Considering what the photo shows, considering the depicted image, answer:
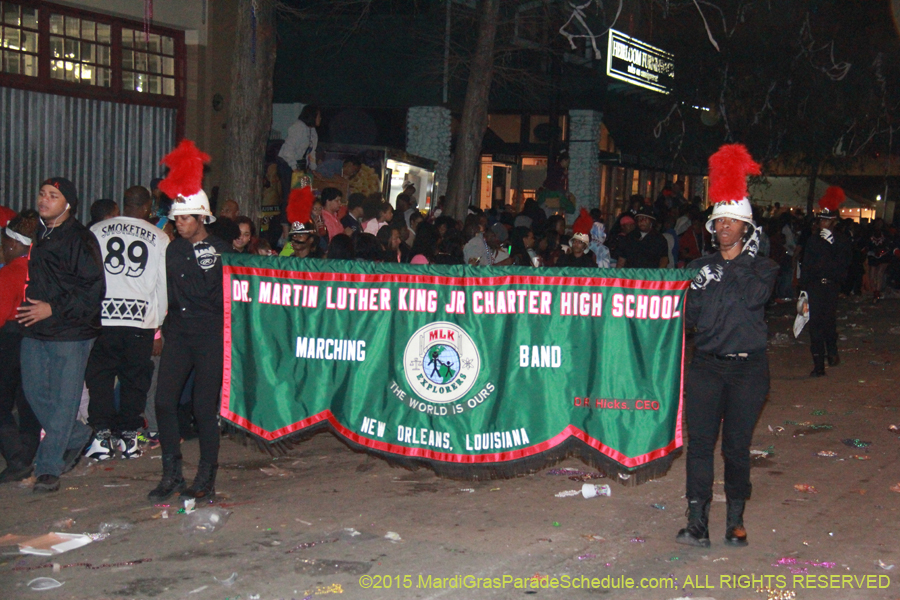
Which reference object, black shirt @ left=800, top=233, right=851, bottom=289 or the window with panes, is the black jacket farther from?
black shirt @ left=800, top=233, right=851, bottom=289

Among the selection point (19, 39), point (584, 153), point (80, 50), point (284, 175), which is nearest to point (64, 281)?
point (19, 39)

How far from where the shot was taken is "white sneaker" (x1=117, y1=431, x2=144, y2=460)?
8031 millimetres

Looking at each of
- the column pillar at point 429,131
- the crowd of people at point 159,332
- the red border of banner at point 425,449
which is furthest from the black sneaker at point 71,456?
the column pillar at point 429,131

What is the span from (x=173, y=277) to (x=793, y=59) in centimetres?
2675

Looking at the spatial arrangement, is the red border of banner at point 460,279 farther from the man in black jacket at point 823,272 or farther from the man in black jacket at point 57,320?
the man in black jacket at point 823,272

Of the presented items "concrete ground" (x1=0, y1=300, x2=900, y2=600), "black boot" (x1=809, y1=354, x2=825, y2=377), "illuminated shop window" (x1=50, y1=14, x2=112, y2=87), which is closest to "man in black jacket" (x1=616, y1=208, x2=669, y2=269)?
"black boot" (x1=809, y1=354, x2=825, y2=377)

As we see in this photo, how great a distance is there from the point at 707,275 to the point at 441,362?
2018mm

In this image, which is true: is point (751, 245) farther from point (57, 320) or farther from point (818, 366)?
point (818, 366)

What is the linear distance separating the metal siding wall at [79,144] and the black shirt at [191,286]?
308 inches

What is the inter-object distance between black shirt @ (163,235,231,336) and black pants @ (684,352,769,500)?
134 inches

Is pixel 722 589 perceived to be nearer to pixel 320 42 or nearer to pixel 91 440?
pixel 91 440

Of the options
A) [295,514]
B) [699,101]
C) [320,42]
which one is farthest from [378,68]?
[295,514]

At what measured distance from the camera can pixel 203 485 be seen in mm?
6676

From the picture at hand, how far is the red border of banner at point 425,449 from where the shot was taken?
6605mm
